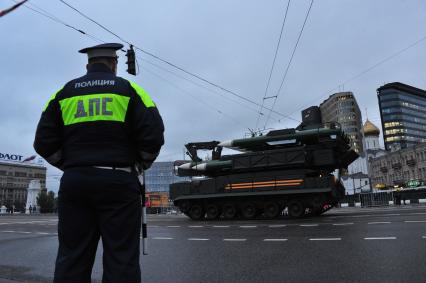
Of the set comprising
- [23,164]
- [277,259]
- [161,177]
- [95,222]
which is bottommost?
[277,259]

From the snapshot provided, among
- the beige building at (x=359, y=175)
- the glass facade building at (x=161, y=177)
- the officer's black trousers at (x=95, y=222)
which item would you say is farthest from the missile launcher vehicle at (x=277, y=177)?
the glass facade building at (x=161, y=177)

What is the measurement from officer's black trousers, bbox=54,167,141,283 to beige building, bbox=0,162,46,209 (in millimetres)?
117865

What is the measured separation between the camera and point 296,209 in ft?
55.9

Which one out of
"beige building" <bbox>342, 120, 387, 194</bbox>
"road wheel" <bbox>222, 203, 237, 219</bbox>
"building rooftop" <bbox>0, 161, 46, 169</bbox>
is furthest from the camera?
"building rooftop" <bbox>0, 161, 46, 169</bbox>

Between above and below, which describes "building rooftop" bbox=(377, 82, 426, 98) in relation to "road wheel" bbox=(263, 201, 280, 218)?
above

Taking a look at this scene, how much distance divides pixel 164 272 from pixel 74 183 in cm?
329

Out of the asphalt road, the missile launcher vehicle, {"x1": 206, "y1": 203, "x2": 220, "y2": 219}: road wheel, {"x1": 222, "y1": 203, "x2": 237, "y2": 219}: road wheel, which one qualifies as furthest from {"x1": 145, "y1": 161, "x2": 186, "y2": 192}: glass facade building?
the asphalt road

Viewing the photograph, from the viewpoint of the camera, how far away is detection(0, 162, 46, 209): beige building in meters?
112

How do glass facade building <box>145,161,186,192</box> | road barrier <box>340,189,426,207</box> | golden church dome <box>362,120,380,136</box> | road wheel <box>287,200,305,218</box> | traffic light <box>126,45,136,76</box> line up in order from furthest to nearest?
golden church dome <box>362,120,380,136</box> < glass facade building <box>145,161,186,192</box> < road barrier <box>340,189,426,207</box> < road wheel <box>287,200,305,218</box> < traffic light <box>126,45,136,76</box>

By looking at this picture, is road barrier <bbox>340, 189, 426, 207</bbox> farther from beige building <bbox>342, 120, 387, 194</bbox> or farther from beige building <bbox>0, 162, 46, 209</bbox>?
beige building <bbox>0, 162, 46, 209</bbox>

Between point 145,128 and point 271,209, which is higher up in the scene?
point 145,128

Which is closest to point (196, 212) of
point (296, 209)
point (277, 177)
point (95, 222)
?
point (277, 177)

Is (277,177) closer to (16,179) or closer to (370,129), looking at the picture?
(16,179)

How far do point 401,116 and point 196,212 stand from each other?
158 metres
